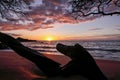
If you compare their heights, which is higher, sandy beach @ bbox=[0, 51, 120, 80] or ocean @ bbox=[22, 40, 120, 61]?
sandy beach @ bbox=[0, 51, 120, 80]

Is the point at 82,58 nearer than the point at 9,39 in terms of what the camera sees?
Yes

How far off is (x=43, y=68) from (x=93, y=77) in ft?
7.85

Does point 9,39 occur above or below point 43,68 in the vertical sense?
above

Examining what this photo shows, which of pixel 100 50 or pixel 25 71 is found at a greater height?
pixel 25 71

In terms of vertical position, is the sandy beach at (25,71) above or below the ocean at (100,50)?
above

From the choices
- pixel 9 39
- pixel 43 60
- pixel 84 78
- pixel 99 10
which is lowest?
pixel 84 78

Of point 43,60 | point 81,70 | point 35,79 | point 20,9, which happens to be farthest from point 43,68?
point 20,9

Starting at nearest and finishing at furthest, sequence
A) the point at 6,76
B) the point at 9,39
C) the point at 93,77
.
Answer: the point at 93,77
the point at 6,76
the point at 9,39

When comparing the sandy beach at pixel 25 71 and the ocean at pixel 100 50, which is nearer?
the sandy beach at pixel 25 71

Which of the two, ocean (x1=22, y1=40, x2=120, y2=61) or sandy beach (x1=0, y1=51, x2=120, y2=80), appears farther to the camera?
ocean (x1=22, y1=40, x2=120, y2=61)

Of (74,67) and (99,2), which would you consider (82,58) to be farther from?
(99,2)

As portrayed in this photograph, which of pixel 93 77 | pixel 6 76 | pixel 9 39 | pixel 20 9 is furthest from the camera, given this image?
pixel 20 9

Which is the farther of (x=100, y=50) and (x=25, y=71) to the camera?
(x=100, y=50)

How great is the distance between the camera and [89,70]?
823cm
